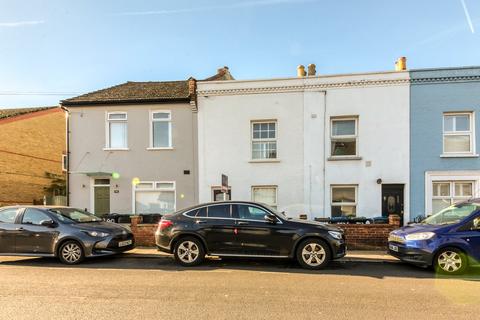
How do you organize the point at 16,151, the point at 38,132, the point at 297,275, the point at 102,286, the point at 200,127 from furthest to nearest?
the point at 38,132 < the point at 16,151 < the point at 200,127 < the point at 297,275 < the point at 102,286

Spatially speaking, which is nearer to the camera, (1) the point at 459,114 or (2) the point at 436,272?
(2) the point at 436,272

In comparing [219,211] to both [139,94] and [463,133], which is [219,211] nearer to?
[139,94]

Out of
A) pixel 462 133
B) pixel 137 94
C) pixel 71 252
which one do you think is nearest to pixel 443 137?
pixel 462 133

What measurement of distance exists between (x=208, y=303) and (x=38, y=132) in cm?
2026

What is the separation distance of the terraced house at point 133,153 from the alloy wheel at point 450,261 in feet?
30.2

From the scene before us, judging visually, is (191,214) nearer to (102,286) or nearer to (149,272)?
(149,272)

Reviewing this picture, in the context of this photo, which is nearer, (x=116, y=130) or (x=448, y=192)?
(x=448, y=192)

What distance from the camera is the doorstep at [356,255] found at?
9037mm

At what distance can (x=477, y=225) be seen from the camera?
770 centimetres

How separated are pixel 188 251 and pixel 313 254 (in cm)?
298

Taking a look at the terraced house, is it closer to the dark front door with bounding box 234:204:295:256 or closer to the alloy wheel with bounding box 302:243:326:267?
the dark front door with bounding box 234:204:295:256

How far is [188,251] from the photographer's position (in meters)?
8.48

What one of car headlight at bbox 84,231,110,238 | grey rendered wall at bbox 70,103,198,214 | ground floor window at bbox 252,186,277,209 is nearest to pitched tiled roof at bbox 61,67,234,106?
grey rendered wall at bbox 70,103,198,214

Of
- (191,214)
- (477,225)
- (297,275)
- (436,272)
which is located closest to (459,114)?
(477,225)
